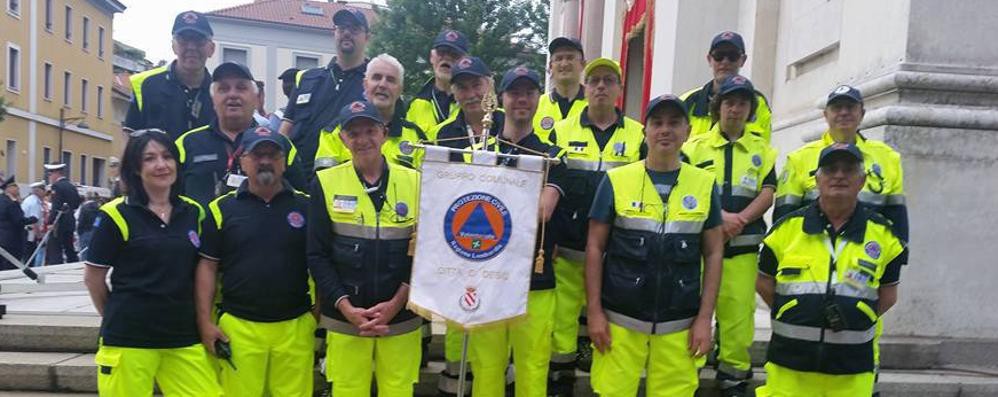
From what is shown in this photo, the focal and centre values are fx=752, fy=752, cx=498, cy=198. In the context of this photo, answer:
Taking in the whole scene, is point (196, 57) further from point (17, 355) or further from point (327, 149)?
point (17, 355)

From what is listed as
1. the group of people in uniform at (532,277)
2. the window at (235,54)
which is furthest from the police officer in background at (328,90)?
the window at (235,54)

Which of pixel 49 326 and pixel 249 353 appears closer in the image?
pixel 249 353

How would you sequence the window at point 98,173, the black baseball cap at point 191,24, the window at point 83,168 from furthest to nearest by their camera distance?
the window at point 98,173
the window at point 83,168
the black baseball cap at point 191,24

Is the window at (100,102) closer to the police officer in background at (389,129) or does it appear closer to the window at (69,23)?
the window at (69,23)

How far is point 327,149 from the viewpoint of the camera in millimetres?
4961

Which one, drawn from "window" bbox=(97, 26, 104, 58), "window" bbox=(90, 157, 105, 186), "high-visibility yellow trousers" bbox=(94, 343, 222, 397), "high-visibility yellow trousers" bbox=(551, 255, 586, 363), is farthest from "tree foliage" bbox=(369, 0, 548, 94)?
"high-visibility yellow trousers" bbox=(94, 343, 222, 397)

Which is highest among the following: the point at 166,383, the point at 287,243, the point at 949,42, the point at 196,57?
the point at 949,42

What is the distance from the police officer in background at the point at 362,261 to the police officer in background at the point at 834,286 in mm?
1971

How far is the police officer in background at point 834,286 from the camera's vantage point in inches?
147

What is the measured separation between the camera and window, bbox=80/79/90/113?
41.1m

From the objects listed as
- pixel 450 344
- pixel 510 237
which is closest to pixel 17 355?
pixel 450 344

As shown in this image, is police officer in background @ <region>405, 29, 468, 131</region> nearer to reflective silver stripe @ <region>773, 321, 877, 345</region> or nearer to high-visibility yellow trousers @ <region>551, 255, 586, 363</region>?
high-visibility yellow trousers @ <region>551, 255, 586, 363</region>

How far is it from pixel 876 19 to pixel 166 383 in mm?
6013

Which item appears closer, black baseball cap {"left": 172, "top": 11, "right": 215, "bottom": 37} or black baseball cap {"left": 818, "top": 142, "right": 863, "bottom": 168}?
black baseball cap {"left": 818, "top": 142, "right": 863, "bottom": 168}
